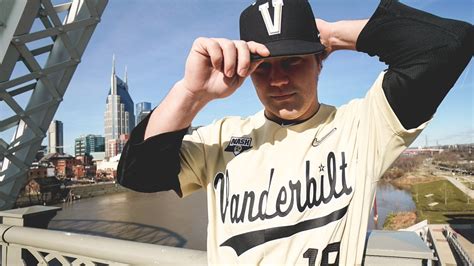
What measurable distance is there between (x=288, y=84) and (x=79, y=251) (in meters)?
1.25

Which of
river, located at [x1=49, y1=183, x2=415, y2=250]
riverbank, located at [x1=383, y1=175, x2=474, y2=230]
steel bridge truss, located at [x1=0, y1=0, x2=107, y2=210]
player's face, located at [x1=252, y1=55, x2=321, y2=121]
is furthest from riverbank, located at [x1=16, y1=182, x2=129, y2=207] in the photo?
riverbank, located at [x1=383, y1=175, x2=474, y2=230]

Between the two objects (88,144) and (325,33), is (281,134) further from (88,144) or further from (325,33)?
(88,144)

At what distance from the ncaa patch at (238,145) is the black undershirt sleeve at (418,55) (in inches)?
14.4

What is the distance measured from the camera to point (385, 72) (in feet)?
2.31

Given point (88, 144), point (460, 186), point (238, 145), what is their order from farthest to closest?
point (88, 144)
point (460, 186)
point (238, 145)

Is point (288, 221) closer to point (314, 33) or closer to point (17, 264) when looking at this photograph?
point (314, 33)

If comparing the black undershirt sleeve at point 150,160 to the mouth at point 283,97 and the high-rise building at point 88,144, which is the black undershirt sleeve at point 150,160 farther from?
the high-rise building at point 88,144

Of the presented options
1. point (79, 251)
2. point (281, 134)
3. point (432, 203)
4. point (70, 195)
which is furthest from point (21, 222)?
point (432, 203)

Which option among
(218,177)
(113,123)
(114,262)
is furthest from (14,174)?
(113,123)

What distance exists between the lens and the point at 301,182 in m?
0.74

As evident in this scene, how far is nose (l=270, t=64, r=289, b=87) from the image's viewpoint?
0.72m

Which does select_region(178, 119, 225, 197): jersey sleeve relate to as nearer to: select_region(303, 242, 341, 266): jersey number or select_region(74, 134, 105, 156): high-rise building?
select_region(303, 242, 341, 266): jersey number

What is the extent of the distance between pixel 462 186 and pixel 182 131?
40653 mm

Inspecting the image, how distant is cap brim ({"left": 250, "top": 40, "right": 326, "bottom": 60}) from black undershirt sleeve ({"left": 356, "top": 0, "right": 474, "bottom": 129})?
0.45 ft
